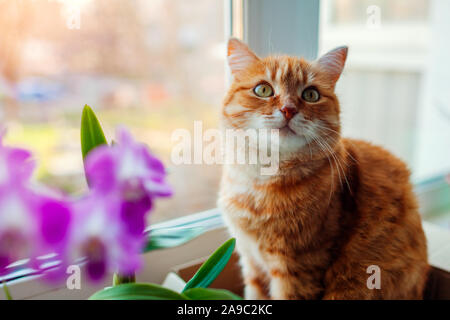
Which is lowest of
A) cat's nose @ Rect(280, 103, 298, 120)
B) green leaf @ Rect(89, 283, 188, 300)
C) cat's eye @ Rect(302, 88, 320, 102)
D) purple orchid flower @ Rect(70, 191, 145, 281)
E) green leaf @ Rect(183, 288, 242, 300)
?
green leaf @ Rect(183, 288, 242, 300)

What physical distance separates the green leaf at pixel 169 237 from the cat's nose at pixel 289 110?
0.38 meters

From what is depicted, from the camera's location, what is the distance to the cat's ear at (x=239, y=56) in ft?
2.91

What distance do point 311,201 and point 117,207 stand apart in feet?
1.95

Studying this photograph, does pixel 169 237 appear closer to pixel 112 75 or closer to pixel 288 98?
pixel 288 98

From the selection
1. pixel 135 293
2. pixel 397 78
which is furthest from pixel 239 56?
pixel 397 78

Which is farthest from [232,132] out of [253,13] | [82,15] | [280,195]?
[82,15]

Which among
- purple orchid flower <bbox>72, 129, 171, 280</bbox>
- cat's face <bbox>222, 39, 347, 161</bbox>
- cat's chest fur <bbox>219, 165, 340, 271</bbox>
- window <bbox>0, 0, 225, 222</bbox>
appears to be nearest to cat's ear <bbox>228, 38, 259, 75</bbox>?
cat's face <bbox>222, 39, 347, 161</bbox>

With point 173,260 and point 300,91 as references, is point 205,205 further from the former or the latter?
point 300,91

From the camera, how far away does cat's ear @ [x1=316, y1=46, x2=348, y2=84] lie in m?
0.89

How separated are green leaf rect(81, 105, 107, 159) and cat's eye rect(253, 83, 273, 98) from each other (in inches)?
19.3

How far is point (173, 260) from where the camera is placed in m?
1.06

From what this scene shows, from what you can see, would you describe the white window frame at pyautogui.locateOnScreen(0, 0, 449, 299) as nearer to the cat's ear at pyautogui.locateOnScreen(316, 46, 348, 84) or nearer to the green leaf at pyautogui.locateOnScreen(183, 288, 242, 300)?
the cat's ear at pyautogui.locateOnScreen(316, 46, 348, 84)

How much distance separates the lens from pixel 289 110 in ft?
2.66
